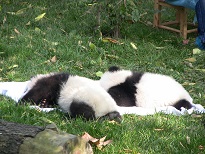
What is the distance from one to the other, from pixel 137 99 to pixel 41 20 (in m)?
3.72

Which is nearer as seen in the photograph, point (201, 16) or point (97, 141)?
point (97, 141)

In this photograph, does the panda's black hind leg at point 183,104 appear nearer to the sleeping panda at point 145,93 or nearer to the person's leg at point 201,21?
the sleeping panda at point 145,93

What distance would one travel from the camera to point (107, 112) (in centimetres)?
480

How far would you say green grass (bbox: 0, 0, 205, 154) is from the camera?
4.36 metres

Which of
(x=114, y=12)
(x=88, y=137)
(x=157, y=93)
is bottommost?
(x=157, y=93)

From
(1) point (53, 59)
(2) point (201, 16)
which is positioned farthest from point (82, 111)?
(2) point (201, 16)

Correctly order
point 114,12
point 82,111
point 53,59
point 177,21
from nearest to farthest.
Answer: point 82,111 → point 53,59 → point 114,12 → point 177,21

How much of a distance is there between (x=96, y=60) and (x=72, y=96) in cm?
219

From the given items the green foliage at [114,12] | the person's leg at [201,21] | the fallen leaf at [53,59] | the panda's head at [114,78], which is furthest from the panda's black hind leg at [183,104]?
the person's leg at [201,21]

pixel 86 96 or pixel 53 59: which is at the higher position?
pixel 86 96

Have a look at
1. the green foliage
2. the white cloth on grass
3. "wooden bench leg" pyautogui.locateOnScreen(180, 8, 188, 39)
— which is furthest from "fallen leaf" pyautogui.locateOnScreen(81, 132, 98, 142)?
"wooden bench leg" pyautogui.locateOnScreen(180, 8, 188, 39)

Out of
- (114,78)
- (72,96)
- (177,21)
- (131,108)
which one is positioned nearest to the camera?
(72,96)

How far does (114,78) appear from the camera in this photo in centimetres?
575

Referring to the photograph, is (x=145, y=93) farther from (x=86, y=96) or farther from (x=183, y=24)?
(x=183, y=24)
